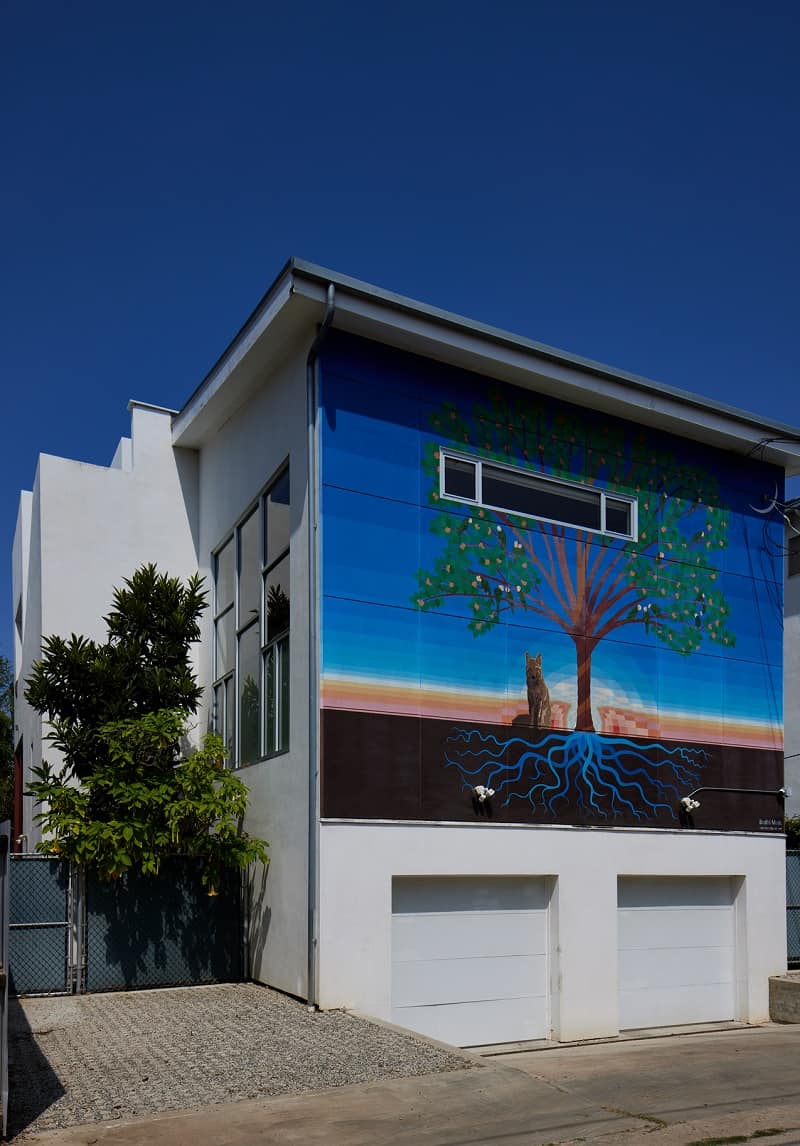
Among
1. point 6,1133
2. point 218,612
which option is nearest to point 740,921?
point 218,612

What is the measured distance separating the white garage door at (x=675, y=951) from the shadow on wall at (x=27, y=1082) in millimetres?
7521

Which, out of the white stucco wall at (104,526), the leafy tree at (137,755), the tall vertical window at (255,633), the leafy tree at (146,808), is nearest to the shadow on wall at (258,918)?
the leafy tree at (146,808)

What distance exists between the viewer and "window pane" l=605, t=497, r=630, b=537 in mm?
15508

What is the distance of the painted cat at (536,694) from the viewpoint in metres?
14.2

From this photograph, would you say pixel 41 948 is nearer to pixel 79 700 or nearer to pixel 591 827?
pixel 79 700

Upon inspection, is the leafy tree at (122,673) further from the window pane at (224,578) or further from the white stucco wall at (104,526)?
the white stucco wall at (104,526)

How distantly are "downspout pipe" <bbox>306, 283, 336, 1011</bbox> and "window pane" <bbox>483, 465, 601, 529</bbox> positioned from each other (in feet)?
7.95

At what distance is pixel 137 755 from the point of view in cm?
1414

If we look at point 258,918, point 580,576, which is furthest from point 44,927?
point 580,576

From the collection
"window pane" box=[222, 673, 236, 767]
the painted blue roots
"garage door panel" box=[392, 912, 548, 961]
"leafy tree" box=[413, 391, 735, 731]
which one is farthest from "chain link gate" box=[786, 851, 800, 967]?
"window pane" box=[222, 673, 236, 767]

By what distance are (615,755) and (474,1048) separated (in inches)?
156

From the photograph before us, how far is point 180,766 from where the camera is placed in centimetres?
1448

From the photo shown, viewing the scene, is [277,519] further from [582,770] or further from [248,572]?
[582,770]

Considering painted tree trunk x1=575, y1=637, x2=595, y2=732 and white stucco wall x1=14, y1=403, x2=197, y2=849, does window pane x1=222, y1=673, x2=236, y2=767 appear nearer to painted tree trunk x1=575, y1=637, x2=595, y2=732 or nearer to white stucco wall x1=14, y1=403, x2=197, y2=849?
white stucco wall x1=14, y1=403, x2=197, y2=849
